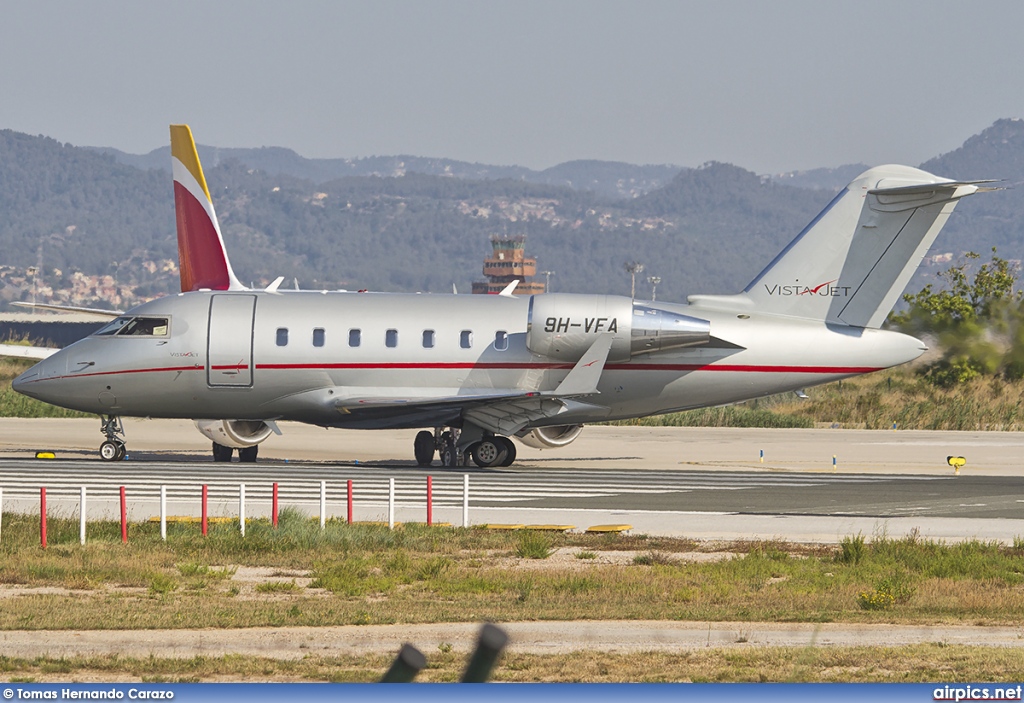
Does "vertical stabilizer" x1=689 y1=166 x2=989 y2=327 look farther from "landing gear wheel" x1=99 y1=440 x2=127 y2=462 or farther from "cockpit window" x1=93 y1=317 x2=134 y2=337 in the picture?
"landing gear wheel" x1=99 y1=440 x2=127 y2=462

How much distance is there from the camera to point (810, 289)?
36656 mm

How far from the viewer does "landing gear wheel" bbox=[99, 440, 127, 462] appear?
36403 millimetres

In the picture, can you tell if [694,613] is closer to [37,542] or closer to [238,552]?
[238,552]

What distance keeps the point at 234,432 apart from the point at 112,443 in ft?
10.5

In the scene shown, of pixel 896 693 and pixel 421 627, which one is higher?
pixel 896 693

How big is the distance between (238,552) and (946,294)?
1965 inches

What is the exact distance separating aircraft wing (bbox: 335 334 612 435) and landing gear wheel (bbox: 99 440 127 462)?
18.8 ft

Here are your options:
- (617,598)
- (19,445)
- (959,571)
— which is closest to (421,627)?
(617,598)

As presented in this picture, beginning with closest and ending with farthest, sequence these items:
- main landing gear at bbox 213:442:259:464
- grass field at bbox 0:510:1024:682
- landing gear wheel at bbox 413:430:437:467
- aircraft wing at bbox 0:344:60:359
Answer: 1. grass field at bbox 0:510:1024:682
2. landing gear wheel at bbox 413:430:437:467
3. main landing gear at bbox 213:442:259:464
4. aircraft wing at bbox 0:344:60:359

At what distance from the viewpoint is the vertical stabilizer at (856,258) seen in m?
36.3

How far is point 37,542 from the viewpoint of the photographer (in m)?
21.8

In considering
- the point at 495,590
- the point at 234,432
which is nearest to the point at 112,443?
the point at 234,432

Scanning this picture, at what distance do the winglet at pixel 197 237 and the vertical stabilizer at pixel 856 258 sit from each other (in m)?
16.5

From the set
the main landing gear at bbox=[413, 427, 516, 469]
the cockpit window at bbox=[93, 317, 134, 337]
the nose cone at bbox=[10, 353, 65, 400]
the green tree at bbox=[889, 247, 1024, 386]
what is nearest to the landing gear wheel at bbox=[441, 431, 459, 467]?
the main landing gear at bbox=[413, 427, 516, 469]
